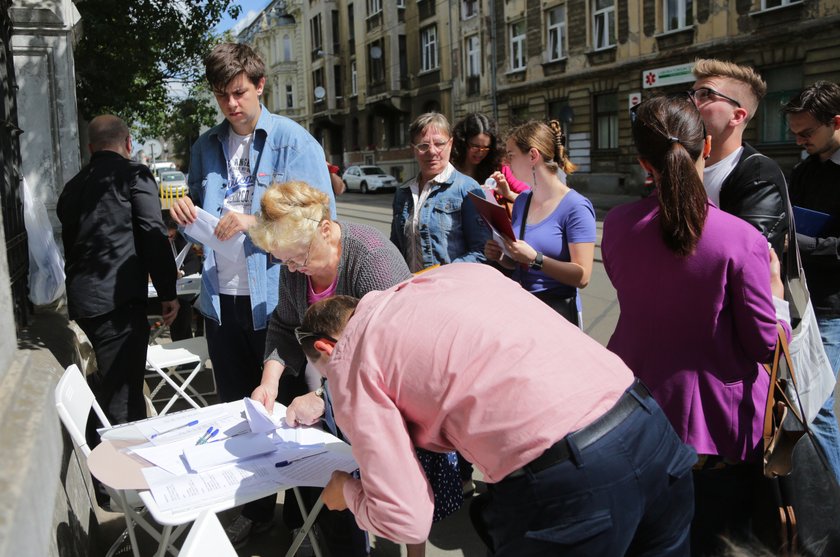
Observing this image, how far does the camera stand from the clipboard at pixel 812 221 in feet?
10.5

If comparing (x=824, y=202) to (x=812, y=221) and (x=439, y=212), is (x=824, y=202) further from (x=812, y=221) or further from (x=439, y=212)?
(x=439, y=212)

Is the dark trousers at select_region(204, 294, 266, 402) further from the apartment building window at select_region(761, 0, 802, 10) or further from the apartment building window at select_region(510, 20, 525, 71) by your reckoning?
the apartment building window at select_region(510, 20, 525, 71)

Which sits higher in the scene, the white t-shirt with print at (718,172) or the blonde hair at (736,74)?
the blonde hair at (736,74)

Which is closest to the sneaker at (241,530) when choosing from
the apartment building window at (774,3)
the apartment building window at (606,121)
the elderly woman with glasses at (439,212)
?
the elderly woman with glasses at (439,212)

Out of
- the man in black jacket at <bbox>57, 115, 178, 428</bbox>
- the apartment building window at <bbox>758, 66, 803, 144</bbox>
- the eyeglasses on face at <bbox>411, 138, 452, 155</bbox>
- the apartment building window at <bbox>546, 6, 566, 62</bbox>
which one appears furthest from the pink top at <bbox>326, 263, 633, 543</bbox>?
the apartment building window at <bbox>546, 6, 566, 62</bbox>

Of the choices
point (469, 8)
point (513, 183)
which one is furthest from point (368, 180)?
point (513, 183)

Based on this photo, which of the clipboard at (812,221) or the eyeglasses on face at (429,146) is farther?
the eyeglasses on face at (429,146)

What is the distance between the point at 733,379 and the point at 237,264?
7.37 feet

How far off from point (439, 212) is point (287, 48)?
5386cm

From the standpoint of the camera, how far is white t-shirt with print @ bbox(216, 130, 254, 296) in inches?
136

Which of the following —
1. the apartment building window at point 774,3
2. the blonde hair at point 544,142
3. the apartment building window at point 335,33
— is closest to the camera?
the blonde hair at point 544,142

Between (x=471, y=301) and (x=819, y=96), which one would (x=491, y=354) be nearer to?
(x=471, y=301)

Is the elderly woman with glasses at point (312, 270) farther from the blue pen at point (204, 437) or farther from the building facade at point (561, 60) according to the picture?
the building facade at point (561, 60)

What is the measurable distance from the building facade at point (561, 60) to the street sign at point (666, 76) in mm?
38
